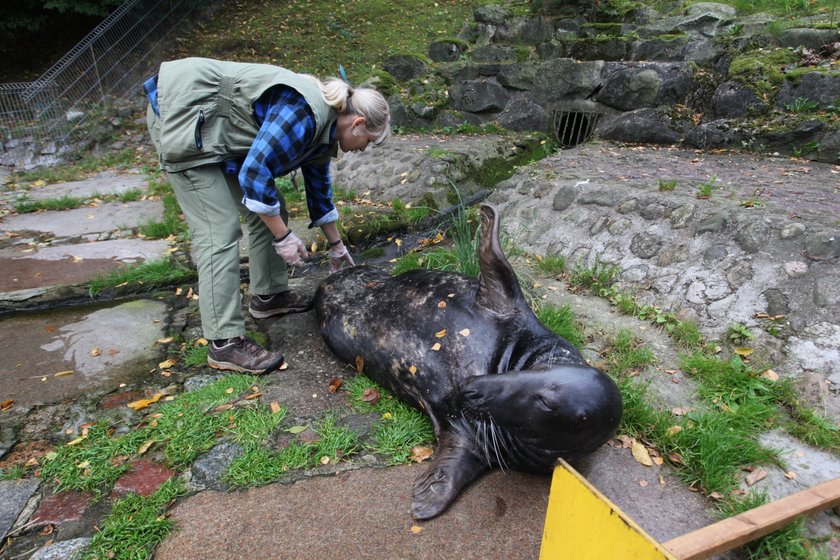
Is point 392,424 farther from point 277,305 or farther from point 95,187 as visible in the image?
point 95,187

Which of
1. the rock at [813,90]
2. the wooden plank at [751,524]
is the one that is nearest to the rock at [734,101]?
the rock at [813,90]

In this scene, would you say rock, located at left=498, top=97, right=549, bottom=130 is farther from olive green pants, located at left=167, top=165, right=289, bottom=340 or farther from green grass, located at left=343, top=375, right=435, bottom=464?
green grass, located at left=343, top=375, right=435, bottom=464

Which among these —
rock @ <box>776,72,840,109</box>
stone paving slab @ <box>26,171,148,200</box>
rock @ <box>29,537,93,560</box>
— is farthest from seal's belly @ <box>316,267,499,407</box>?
stone paving slab @ <box>26,171,148,200</box>

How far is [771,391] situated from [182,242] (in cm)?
472

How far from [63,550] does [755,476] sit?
2.81 meters

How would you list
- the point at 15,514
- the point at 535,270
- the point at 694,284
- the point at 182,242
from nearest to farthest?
the point at 15,514 < the point at 694,284 < the point at 535,270 < the point at 182,242

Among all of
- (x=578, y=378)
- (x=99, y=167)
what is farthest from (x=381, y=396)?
(x=99, y=167)

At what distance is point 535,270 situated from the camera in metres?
4.03

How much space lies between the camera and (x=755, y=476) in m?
2.15

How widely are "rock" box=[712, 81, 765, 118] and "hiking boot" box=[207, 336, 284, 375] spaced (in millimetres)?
5263

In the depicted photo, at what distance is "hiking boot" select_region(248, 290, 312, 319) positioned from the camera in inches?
142

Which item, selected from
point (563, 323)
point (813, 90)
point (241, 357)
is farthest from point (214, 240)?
point (813, 90)

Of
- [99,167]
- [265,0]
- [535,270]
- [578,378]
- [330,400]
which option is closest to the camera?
[578,378]

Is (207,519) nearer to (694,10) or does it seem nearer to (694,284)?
(694,284)
